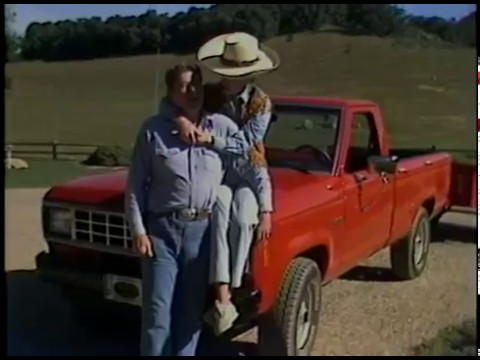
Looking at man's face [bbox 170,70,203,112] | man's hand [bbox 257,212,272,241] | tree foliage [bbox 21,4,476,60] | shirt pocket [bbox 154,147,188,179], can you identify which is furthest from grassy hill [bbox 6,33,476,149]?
man's hand [bbox 257,212,272,241]

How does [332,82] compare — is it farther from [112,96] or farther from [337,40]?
[112,96]

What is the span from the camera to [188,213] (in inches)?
150

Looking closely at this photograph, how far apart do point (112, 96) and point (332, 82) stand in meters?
1.08

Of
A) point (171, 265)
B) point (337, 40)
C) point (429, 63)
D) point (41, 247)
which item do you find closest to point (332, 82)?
point (337, 40)

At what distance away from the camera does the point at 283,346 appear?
13.2 ft

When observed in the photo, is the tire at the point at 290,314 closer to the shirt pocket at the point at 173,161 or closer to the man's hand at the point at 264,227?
the man's hand at the point at 264,227

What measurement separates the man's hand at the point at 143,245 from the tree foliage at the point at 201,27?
35.9 inches

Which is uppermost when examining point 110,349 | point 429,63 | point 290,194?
point 429,63

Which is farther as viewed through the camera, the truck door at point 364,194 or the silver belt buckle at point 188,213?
the truck door at point 364,194

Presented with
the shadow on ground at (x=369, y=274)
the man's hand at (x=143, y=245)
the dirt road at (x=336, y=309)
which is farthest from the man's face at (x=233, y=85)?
the shadow on ground at (x=369, y=274)

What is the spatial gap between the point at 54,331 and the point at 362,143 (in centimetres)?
186

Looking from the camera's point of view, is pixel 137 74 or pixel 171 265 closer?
pixel 171 265

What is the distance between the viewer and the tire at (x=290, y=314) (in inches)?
157

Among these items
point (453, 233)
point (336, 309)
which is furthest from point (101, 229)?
point (453, 233)
